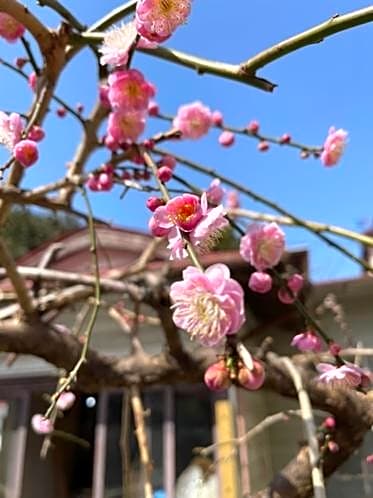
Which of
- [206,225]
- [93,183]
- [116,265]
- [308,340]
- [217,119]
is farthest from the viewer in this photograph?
[116,265]

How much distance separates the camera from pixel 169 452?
319cm

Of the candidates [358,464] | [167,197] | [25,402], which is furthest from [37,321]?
[358,464]

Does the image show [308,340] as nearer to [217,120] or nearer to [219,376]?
[219,376]

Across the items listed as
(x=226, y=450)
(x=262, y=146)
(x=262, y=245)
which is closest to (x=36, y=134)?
(x=262, y=245)

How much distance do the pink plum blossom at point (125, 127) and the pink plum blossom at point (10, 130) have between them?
0.24 m

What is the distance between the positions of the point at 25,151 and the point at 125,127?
307 millimetres

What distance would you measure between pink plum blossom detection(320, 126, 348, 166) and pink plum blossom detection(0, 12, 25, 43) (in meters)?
0.86

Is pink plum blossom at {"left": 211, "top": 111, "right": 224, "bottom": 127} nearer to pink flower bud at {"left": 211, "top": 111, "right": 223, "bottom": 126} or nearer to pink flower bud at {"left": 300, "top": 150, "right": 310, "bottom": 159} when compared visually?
pink flower bud at {"left": 211, "top": 111, "right": 223, "bottom": 126}

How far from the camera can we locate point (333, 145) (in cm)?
169

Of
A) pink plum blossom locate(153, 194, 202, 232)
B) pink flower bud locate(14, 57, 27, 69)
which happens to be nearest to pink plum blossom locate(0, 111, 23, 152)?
pink flower bud locate(14, 57, 27, 69)

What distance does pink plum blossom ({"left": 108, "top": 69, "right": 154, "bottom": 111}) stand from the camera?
1229 millimetres

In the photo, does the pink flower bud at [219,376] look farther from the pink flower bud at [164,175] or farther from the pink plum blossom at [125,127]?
the pink plum blossom at [125,127]

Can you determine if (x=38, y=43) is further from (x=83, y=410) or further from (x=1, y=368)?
(x=83, y=410)

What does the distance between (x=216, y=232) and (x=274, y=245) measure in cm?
45
